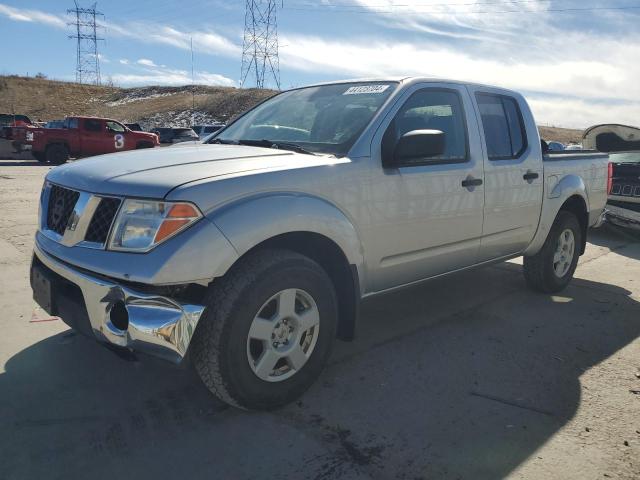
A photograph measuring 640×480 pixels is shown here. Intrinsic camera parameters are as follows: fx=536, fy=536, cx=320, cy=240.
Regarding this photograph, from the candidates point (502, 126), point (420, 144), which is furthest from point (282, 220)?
point (502, 126)

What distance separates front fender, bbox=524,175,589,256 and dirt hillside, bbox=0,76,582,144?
136 ft

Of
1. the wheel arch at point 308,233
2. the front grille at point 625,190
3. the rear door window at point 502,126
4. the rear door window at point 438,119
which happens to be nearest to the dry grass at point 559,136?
the front grille at point 625,190

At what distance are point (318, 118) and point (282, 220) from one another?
122 centimetres

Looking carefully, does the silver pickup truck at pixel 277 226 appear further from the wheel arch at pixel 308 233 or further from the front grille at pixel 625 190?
the front grille at pixel 625 190

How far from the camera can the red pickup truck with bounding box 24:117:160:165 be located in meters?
18.6

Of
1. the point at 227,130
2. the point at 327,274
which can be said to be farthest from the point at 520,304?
the point at 227,130

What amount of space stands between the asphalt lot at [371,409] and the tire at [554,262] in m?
0.71

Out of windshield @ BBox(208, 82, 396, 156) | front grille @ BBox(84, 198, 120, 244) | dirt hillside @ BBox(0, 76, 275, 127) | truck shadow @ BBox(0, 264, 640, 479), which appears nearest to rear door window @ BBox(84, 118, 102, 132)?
windshield @ BBox(208, 82, 396, 156)

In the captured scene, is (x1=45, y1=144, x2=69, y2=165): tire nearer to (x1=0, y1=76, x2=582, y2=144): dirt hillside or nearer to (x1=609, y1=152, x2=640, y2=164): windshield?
(x1=609, y1=152, x2=640, y2=164): windshield

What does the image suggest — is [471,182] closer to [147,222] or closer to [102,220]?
[147,222]

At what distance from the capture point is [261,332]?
270 cm

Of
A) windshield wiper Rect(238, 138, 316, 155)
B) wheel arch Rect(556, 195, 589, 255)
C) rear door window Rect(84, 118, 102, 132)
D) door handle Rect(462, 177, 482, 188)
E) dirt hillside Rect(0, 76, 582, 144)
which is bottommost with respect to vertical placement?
wheel arch Rect(556, 195, 589, 255)

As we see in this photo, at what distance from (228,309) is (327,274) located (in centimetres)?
78

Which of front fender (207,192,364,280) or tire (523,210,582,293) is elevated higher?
front fender (207,192,364,280)
